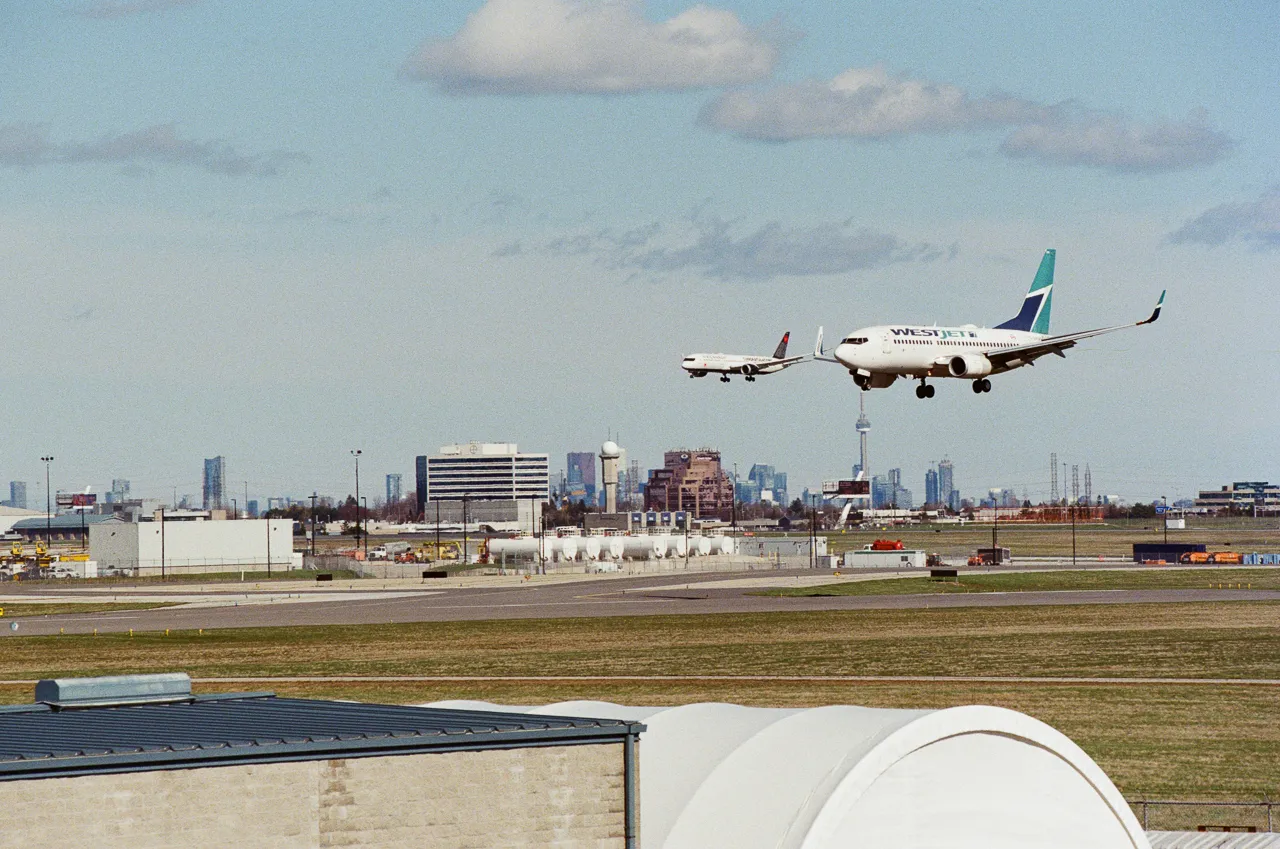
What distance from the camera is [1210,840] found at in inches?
1176

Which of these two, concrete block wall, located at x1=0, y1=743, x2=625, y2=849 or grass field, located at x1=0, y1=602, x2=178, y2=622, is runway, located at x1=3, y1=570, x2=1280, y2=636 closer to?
grass field, located at x1=0, y1=602, x2=178, y2=622

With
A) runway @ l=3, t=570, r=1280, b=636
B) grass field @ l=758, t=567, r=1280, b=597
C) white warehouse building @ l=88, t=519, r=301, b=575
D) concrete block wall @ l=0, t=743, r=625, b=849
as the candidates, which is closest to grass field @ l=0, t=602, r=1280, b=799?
runway @ l=3, t=570, r=1280, b=636

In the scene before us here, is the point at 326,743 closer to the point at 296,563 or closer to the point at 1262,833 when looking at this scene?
the point at 1262,833

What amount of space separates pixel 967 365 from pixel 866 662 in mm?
26704

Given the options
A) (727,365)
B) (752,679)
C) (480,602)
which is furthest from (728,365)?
(752,679)

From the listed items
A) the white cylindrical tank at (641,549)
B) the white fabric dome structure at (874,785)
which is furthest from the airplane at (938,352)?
the white cylindrical tank at (641,549)

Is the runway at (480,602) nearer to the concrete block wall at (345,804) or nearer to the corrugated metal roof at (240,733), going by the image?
the corrugated metal roof at (240,733)

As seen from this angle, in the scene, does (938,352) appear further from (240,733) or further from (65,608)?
(240,733)

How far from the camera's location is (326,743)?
14938 millimetres

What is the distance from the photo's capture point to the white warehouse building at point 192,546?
173 m

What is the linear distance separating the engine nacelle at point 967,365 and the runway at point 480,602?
1483 cm

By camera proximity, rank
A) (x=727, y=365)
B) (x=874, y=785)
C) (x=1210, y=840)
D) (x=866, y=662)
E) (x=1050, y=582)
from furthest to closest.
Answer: (x=727, y=365) < (x=1050, y=582) < (x=866, y=662) < (x=1210, y=840) < (x=874, y=785)

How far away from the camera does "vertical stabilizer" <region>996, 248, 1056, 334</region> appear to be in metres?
101

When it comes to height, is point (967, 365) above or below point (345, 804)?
above
